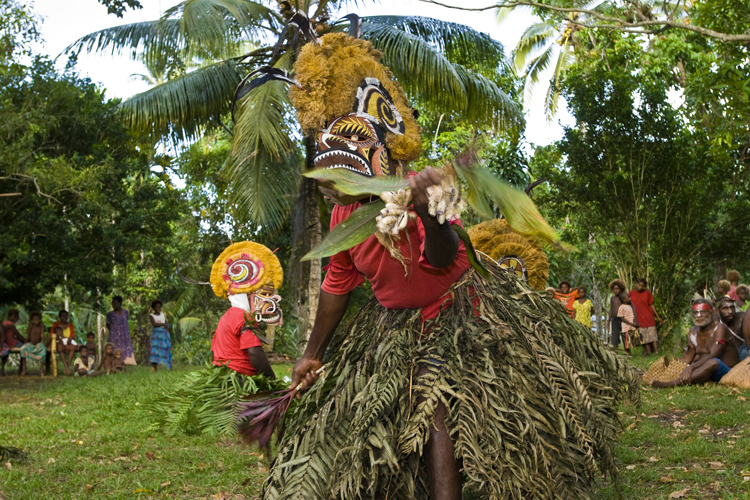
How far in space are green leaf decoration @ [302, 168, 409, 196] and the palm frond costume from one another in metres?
0.29

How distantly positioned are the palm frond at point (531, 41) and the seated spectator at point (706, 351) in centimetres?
1549

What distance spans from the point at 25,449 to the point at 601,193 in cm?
1157

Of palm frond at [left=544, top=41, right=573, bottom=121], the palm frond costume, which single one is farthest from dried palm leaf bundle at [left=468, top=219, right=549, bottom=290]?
palm frond at [left=544, top=41, right=573, bottom=121]

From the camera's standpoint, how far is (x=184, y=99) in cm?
1141

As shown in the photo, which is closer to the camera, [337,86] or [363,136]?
[363,136]

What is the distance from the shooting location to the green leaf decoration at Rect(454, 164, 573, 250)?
6.96 ft

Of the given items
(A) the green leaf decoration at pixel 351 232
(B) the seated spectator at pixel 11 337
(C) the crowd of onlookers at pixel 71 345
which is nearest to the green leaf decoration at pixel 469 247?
(A) the green leaf decoration at pixel 351 232

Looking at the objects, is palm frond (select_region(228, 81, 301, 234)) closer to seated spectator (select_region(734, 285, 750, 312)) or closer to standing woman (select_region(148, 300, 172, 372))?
standing woman (select_region(148, 300, 172, 372))

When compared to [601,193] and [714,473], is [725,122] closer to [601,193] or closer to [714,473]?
[714,473]

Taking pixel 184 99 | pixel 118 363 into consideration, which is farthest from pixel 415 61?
pixel 118 363

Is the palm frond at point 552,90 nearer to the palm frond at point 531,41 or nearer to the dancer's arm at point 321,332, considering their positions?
the palm frond at point 531,41

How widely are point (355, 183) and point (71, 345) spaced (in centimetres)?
1248

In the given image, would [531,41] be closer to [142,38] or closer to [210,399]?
[142,38]

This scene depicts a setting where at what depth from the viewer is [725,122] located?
315 inches
